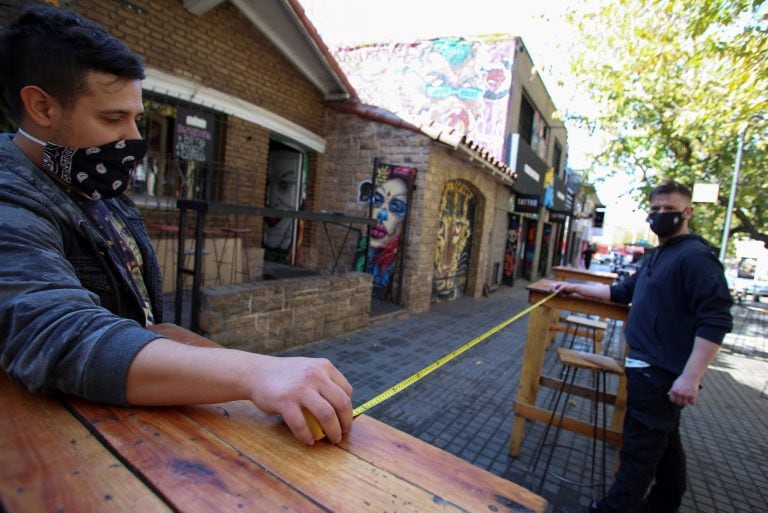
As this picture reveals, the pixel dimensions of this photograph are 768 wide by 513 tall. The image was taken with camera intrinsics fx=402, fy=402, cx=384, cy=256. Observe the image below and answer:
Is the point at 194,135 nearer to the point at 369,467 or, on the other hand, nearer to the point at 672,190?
the point at 672,190

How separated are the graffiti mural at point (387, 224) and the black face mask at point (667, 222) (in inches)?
Result: 210

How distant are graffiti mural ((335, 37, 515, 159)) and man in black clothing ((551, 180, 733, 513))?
8.96m

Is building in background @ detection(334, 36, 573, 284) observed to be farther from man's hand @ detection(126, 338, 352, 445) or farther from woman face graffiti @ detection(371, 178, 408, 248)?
man's hand @ detection(126, 338, 352, 445)

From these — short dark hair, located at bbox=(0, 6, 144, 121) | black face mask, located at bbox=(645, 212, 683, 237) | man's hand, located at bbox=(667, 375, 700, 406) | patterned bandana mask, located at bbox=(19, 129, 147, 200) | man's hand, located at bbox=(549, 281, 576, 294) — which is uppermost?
short dark hair, located at bbox=(0, 6, 144, 121)

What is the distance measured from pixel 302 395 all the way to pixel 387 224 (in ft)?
24.8

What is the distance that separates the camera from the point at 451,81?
11.0 metres

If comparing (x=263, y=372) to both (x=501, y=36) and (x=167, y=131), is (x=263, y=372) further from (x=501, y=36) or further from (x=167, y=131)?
(x=501, y=36)

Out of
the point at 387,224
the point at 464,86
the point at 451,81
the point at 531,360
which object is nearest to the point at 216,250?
the point at 387,224

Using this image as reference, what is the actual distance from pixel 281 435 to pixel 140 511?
29cm

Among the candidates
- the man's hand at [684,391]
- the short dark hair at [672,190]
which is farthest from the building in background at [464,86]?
the man's hand at [684,391]

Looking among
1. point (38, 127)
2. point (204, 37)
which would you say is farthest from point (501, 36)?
point (38, 127)

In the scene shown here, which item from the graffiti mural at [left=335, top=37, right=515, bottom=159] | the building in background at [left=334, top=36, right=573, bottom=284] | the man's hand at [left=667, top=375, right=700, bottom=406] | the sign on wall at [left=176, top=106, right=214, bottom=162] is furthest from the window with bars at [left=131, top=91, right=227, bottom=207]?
the man's hand at [left=667, top=375, right=700, bottom=406]

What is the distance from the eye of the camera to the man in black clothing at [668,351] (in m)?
2.40

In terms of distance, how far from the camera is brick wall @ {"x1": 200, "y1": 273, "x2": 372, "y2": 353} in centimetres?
439
